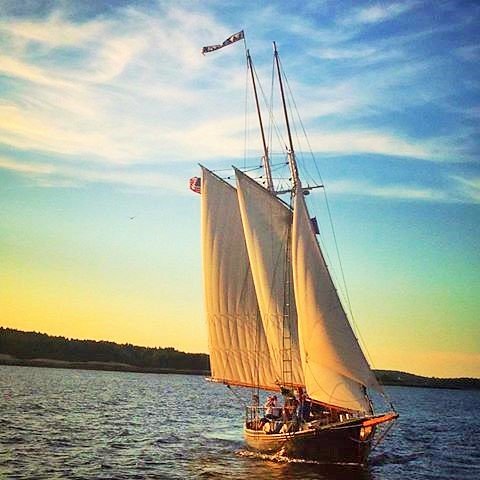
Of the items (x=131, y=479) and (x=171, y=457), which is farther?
(x=171, y=457)

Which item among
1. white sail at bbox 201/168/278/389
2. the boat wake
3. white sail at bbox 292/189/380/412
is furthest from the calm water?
white sail at bbox 201/168/278/389

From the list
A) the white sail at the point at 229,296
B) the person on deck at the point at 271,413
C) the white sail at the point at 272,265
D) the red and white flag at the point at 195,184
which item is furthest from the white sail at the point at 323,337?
the red and white flag at the point at 195,184

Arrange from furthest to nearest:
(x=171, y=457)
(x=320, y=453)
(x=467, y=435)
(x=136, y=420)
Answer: (x=467, y=435)
(x=136, y=420)
(x=171, y=457)
(x=320, y=453)

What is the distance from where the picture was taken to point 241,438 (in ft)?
194

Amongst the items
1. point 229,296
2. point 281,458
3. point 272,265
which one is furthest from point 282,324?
point 281,458

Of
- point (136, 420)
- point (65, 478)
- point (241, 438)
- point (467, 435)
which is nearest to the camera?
point (65, 478)

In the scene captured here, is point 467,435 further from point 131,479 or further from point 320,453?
point 131,479

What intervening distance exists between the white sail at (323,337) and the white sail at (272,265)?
193 inches

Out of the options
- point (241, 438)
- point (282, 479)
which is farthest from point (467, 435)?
point (282, 479)

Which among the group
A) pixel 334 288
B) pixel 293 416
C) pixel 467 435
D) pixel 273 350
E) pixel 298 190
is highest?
pixel 298 190

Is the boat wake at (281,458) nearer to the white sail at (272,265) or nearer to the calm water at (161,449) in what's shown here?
the calm water at (161,449)

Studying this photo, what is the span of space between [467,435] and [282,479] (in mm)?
52805

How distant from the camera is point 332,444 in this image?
38844 mm

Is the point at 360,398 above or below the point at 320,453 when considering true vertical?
above
